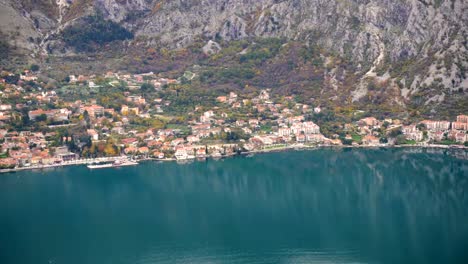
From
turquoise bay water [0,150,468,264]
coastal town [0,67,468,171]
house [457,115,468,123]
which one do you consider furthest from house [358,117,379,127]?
turquoise bay water [0,150,468,264]

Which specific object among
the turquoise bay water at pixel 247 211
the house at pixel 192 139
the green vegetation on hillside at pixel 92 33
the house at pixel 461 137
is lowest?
the turquoise bay water at pixel 247 211

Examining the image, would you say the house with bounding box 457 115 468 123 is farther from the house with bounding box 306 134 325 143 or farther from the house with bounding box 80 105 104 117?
the house with bounding box 80 105 104 117

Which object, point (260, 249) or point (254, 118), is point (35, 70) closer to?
point (254, 118)

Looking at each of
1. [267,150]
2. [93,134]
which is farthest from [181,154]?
[93,134]

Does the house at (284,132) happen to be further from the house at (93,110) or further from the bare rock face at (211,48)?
the bare rock face at (211,48)

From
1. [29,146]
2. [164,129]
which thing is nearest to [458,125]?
[164,129]

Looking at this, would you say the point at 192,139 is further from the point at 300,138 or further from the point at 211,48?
the point at 211,48

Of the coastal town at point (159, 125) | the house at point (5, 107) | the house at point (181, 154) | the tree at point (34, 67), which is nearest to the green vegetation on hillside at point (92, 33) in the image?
the tree at point (34, 67)
